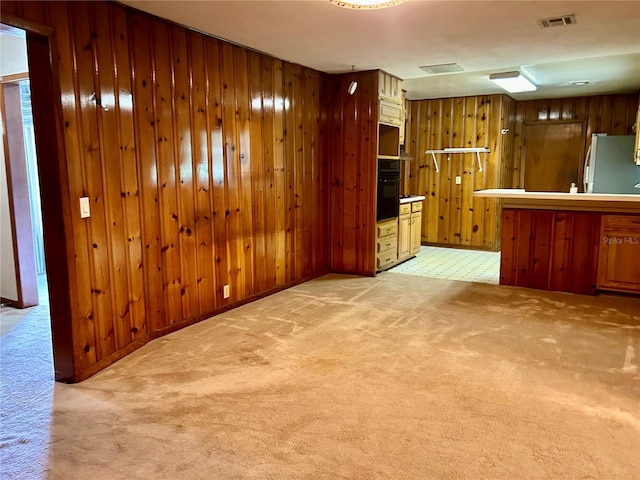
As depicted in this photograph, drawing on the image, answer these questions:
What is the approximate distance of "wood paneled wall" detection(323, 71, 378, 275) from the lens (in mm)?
5379

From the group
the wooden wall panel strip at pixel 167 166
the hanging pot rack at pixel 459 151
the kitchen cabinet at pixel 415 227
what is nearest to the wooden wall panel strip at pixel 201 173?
the wooden wall panel strip at pixel 167 166

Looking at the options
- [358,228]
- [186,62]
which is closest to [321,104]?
[358,228]

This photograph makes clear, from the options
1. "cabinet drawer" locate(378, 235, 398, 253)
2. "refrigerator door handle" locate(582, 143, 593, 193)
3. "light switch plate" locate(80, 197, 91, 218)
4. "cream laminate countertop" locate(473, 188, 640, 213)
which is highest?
"refrigerator door handle" locate(582, 143, 593, 193)

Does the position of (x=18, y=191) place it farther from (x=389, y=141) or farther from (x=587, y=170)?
(x=587, y=170)

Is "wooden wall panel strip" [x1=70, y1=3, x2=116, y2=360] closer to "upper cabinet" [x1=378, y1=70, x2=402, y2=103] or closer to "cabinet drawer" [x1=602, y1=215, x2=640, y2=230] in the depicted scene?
"upper cabinet" [x1=378, y1=70, x2=402, y2=103]

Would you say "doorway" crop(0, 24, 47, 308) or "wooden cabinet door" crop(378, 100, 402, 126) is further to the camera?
"wooden cabinet door" crop(378, 100, 402, 126)

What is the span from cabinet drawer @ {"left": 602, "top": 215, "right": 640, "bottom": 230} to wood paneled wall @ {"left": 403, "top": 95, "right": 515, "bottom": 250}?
2.85m

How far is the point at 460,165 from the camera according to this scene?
772 centimetres

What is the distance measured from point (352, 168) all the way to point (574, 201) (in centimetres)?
240

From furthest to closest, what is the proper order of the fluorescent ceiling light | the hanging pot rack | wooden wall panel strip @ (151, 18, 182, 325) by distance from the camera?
the hanging pot rack < the fluorescent ceiling light < wooden wall panel strip @ (151, 18, 182, 325)

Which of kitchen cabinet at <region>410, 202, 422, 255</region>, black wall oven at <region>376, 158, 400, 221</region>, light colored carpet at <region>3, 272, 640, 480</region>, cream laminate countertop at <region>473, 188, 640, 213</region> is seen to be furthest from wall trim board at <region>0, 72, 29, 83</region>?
kitchen cabinet at <region>410, 202, 422, 255</region>

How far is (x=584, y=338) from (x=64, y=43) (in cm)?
408

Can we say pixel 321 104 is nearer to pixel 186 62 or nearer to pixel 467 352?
pixel 186 62

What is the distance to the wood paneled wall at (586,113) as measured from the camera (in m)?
7.29
